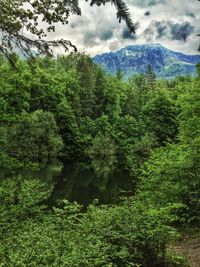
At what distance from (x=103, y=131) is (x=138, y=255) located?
2243 inches

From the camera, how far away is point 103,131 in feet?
226

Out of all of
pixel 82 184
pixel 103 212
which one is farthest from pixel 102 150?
pixel 103 212

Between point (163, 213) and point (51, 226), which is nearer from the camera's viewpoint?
point (51, 226)

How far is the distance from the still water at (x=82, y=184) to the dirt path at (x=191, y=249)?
1111 centimetres

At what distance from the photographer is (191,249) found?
14750 mm

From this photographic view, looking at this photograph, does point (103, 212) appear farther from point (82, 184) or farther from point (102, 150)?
point (102, 150)

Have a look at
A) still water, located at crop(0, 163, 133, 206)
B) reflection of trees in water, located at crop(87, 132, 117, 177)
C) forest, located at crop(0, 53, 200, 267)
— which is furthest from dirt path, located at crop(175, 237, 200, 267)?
reflection of trees in water, located at crop(87, 132, 117, 177)

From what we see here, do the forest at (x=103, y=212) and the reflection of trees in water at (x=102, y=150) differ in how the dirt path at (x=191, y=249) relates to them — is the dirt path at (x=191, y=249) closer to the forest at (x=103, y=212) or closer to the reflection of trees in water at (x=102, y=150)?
the forest at (x=103, y=212)

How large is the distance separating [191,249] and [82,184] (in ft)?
79.2

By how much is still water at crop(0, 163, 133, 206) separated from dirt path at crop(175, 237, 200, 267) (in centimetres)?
1111

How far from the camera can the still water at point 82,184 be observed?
1216 inches

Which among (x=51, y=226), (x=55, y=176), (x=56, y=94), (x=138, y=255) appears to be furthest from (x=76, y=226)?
(x=56, y=94)

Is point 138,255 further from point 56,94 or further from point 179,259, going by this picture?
point 56,94

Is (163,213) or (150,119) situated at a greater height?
(150,119)
